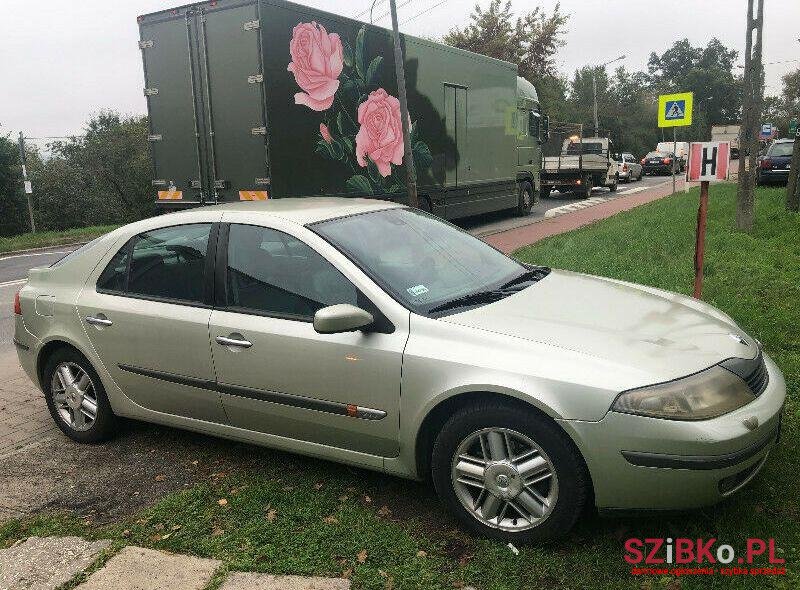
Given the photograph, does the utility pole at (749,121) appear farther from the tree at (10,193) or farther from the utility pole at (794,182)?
the tree at (10,193)

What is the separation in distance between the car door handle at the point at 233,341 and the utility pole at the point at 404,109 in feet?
29.5

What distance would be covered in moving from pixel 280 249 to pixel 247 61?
21.1 ft

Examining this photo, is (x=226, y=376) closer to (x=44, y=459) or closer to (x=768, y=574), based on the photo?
(x=44, y=459)

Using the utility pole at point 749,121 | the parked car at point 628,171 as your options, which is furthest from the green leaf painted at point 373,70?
the parked car at point 628,171

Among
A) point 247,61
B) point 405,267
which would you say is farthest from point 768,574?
point 247,61

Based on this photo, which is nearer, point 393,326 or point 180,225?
point 393,326

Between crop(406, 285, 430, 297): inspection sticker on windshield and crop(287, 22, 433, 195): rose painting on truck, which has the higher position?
crop(287, 22, 433, 195): rose painting on truck

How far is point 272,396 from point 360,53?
28.9 feet

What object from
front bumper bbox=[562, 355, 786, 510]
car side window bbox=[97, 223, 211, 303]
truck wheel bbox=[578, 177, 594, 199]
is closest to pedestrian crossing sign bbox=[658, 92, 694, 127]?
truck wheel bbox=[578, 177, 594, 199]

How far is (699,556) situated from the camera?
9.21ft

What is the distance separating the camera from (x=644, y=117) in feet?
240

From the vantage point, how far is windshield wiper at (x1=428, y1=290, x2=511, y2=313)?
3.31m

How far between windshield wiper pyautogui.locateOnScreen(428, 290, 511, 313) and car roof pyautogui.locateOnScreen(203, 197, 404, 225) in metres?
0.87

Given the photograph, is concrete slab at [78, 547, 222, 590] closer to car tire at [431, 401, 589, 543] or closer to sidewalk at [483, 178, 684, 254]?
car tire at [431, 401, 589, 543]
